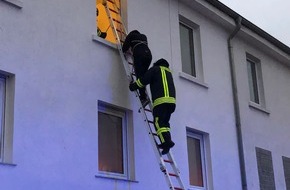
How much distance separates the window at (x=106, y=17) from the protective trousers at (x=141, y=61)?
962 mm

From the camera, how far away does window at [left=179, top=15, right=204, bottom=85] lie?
1327cm

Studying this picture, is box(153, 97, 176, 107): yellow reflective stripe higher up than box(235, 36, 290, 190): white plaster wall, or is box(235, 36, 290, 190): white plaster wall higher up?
box(235, 36, 290, 190): white plaster wall

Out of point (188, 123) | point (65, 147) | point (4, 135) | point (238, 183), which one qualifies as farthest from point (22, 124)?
point (238, 183)

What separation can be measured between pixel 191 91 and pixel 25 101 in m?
4.72

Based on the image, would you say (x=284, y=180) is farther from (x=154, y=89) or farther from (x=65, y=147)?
(x=65, y=147)

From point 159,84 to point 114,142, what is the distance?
1407 millimetres

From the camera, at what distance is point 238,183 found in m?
13.3

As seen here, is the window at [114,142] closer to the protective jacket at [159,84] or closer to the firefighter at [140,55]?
the firefighter at [140,55]

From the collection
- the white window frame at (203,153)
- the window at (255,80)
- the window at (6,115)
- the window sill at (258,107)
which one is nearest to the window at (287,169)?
the window sill at (258,107)

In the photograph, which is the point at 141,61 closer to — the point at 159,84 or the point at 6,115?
the point at 159,84

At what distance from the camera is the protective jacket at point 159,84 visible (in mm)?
9977

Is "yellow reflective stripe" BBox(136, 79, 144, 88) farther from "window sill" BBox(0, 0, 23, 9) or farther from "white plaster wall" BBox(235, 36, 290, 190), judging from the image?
"white plaster wall" BBox(235, 36, 290, 190)

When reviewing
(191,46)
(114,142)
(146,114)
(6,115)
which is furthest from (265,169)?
(6,115)

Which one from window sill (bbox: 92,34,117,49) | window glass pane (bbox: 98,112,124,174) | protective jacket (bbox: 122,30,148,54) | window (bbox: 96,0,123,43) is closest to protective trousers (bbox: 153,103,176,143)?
window glass pane (bbox: 98,112,124,174)
